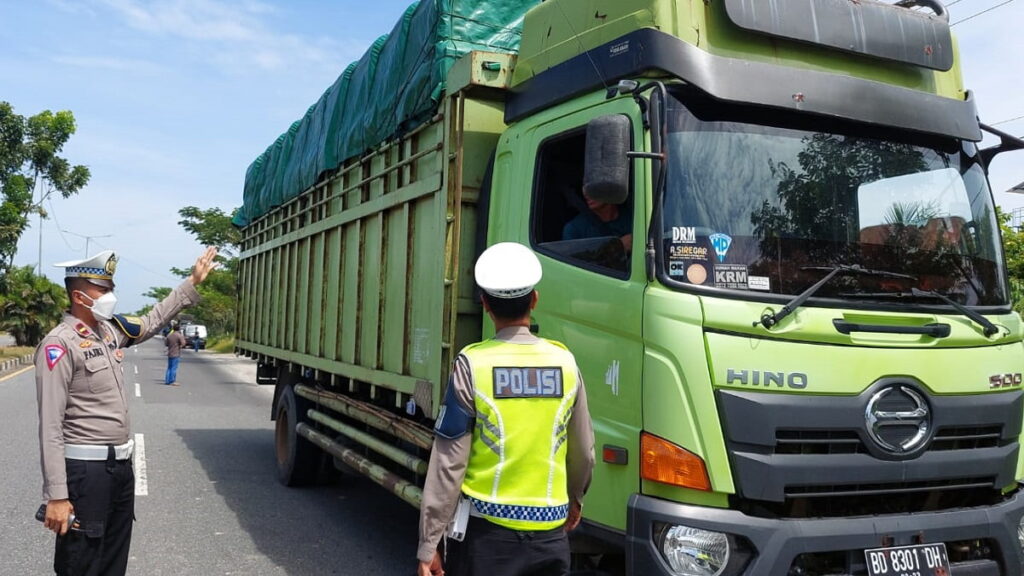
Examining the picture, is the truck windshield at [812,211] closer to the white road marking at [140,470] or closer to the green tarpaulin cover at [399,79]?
the green tarpaulin cover at [399,79]

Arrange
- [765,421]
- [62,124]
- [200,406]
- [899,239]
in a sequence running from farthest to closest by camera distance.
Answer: [62,124] → [200,406] → [899,239] → [765,421]

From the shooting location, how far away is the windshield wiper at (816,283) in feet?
10.7

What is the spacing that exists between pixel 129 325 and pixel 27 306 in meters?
37.7

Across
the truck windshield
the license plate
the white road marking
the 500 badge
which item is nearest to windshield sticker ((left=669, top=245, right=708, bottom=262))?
the truck windshield

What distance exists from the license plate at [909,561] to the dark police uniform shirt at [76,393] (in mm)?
3152

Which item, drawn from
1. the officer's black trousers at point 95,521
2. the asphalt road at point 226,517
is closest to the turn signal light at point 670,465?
the officer's black trousers at point 95,521

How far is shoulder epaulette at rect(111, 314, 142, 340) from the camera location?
4.12 m

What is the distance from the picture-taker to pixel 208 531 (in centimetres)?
645

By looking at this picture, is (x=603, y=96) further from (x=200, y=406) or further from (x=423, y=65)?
(x=200, y=406)

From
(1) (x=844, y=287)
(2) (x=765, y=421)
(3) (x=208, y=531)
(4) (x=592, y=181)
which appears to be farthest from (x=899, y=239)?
(3) (x=208, y=531)

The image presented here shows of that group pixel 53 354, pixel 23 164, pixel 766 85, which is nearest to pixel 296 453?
pixel 53 354

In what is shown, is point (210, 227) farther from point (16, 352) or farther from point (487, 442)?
point (487, 442)

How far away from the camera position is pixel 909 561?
3.26 meters

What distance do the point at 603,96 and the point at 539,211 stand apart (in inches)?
25.3
